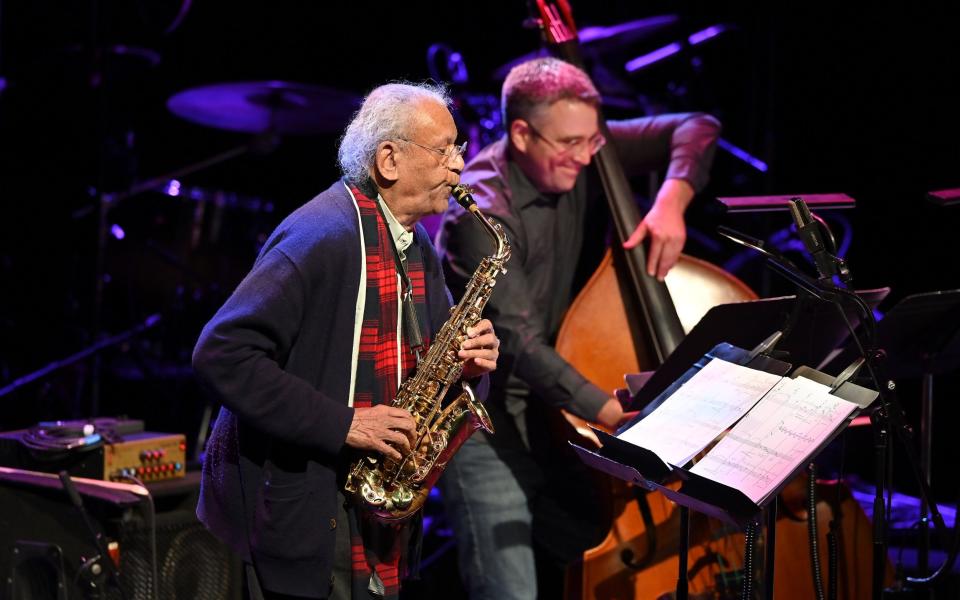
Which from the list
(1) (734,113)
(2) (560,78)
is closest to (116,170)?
(2) (560,78)

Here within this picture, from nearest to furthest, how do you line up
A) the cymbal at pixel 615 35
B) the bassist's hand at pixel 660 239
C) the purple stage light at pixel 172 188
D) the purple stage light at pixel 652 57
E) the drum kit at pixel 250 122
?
the bassist's hand at pixel 660 239
the cymbal at pixel 615 35
the drum kit at pixel 250 122
the purple stage light at pixel 652 57
the purple stage light at pixel 172 188

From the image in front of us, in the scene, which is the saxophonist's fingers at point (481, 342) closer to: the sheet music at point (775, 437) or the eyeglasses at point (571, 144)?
the sheet music at point (775, 437)

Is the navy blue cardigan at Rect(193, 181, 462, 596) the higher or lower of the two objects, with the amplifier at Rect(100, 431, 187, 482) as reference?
higher

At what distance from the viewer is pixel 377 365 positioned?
2664 mm

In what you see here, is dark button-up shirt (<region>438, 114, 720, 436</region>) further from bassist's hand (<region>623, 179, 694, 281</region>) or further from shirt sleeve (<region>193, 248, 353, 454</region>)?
shirt sleeve (<region>193, 248, 353, 454</region>)

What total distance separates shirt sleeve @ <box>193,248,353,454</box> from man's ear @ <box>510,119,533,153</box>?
1.43 meters

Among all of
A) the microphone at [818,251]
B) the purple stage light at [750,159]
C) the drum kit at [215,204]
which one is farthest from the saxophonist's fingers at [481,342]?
the purple stage light at [750,159]

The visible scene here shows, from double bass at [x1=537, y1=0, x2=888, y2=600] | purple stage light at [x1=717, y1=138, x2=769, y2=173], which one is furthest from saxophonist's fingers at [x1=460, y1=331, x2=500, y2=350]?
purple stage light at [x1=717, y1=138, x2=769, y2=173]

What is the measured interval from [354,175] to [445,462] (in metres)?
0.82

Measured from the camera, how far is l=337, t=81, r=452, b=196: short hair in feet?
9.00

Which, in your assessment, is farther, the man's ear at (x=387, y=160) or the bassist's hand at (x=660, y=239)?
the bassist's hand at (x=660, y=239)

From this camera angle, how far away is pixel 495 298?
3436mm

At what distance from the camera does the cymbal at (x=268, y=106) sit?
212 inches

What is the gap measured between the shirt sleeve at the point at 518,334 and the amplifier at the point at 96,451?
4.11 feet
